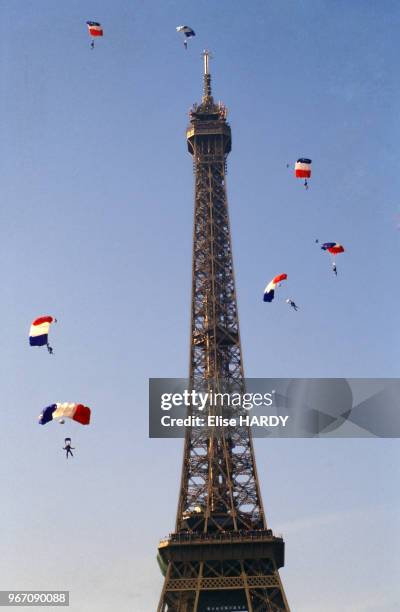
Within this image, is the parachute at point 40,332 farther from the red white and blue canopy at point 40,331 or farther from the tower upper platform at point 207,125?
the tower upper platform at point 207,125

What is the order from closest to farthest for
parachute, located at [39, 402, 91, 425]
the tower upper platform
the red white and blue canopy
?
parachute, located at [39, 402, 91, 425], the red white and blue canopy, the tower upper platform

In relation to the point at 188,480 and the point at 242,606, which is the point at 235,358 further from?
the point at 242,606

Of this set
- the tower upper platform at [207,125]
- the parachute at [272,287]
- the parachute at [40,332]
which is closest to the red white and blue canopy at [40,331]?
the parachute at [40,332]

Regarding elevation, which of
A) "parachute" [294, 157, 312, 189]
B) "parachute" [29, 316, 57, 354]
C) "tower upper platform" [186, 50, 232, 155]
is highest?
"tower upper platform" [186, 50, 232, 155]

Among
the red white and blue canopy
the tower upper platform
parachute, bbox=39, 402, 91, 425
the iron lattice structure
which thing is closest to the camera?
parachute, bbox=39, 402, 91, 425

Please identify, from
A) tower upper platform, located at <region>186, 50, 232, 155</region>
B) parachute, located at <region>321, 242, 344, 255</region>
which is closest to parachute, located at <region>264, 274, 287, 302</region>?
parachute, located at <region>321, 242, 344, 255</region>

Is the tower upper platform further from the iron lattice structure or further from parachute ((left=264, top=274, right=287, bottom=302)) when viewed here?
parachute ((left=264, top=274, right=287, bottom=302))

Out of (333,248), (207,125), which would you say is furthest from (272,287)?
(207,125)
